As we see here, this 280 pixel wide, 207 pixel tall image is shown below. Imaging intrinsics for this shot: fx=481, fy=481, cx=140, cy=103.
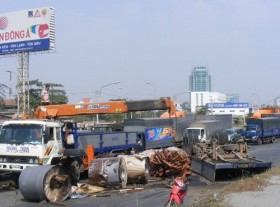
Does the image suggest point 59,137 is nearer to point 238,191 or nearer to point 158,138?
point 238,191

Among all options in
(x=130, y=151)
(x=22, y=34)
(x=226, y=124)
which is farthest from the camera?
(x=226, y=124)

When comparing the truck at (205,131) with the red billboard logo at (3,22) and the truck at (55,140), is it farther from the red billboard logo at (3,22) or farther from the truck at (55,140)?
the red billboard logo at (3,22)

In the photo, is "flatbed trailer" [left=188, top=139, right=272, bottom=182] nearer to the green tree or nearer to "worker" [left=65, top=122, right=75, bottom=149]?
"worker" [left=65, top=122, right=75, bottom=149]

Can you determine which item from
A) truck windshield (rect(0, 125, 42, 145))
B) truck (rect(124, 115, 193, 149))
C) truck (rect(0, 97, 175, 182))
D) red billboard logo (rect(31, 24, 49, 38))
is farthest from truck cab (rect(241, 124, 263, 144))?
truck windshield (rect(0, 125, 42, 145))

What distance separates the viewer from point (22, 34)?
183 feet

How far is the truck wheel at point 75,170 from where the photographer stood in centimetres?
1748

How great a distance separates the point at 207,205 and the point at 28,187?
6027 millimetres

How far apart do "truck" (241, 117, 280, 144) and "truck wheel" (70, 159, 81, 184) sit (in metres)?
39.4

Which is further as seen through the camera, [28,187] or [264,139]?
[264,139]

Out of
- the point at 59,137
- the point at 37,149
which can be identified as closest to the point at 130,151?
the point at 59,137

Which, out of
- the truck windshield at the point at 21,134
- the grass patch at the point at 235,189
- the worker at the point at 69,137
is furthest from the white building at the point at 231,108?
the grass patch at the point at 235,189

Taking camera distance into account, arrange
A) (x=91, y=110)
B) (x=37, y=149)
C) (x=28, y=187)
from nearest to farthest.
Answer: (x=28, y=187), (x=37, y=149), (x=91, y=110)

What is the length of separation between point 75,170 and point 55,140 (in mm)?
1441

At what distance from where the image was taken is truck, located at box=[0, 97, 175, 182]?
16.6 m
